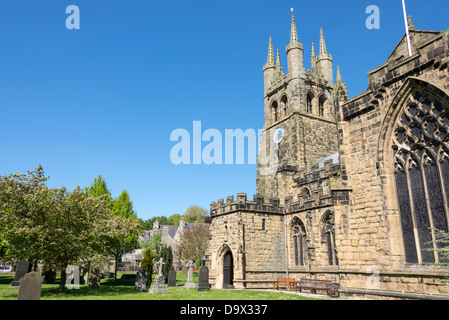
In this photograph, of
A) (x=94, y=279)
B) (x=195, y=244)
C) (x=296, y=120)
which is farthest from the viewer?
(x=195, y=244)

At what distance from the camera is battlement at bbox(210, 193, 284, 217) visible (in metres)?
23.3

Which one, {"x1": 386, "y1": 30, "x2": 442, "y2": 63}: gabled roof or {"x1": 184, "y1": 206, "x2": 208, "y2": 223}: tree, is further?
{"x1": 184, "y1": 206, "x2": 208, "y2": 223}: tree

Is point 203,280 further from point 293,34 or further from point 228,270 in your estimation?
point 293,34

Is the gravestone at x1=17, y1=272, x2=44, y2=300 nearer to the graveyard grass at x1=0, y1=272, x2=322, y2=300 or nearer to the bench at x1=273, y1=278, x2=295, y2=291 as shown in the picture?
the graveyard grass at x1=0, y1=272, x2=322, y2=300

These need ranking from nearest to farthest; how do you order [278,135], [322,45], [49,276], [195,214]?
[49,276]
[278,135]
[322,45]
[195,214]

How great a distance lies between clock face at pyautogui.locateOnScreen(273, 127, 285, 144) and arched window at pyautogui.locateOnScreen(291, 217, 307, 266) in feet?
38.7

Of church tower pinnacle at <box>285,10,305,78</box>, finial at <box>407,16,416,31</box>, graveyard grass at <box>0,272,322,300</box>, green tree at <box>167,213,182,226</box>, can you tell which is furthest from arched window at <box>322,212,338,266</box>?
green tree at <box>167,213,182,226</box>

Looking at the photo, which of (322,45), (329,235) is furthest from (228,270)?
(322,45)

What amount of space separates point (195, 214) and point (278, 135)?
52.9 meters

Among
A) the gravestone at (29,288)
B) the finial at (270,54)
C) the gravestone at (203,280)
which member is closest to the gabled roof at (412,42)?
the gravestone at (29,288)

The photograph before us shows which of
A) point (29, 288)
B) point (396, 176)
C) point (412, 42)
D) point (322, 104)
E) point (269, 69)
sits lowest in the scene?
point (29, 288)

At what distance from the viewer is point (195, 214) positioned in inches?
3223

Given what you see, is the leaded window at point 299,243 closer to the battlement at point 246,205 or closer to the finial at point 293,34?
the battlement at point 246,205
